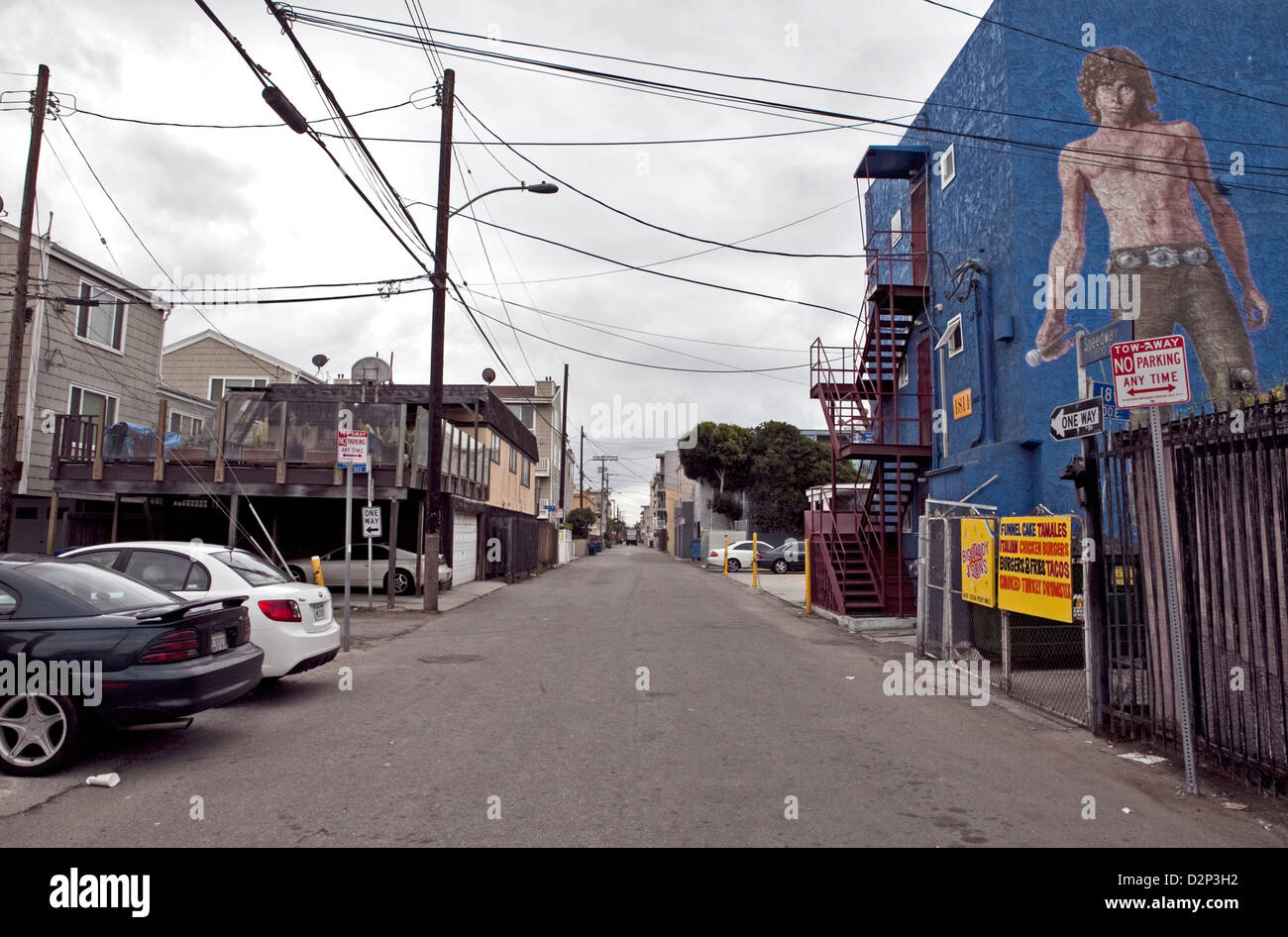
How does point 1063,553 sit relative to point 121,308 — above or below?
below

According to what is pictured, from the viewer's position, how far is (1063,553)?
7895 mm

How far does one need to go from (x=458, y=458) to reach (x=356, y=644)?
1050 cm

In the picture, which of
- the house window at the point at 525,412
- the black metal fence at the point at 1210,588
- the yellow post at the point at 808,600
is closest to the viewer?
the black metal fence at the point at 1210,588

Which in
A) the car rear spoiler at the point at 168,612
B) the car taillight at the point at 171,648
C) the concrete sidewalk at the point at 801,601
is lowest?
the concrete sidewalk at the point at 801,601

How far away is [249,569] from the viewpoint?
843cm

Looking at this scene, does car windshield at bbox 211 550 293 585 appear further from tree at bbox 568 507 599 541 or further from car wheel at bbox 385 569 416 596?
tree at bbox 568 507 599 541

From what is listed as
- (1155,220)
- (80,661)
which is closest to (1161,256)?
(1155,220)

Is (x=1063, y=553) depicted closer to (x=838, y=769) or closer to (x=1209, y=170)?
(x=838, y=769)

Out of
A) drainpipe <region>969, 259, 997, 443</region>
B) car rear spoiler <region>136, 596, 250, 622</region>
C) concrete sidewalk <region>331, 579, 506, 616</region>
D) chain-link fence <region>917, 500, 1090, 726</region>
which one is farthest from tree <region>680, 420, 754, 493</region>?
car rear spoiler <region>136, 596, 250, 622</region>

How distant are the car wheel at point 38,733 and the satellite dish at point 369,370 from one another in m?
18.7

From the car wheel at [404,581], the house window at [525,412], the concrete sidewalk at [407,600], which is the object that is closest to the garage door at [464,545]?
the concrete sidewalk at [407,600]

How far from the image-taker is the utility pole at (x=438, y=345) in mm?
16812

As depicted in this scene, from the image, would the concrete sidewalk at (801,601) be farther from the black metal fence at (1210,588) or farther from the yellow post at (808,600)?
the black metal fence at (1210,588)
